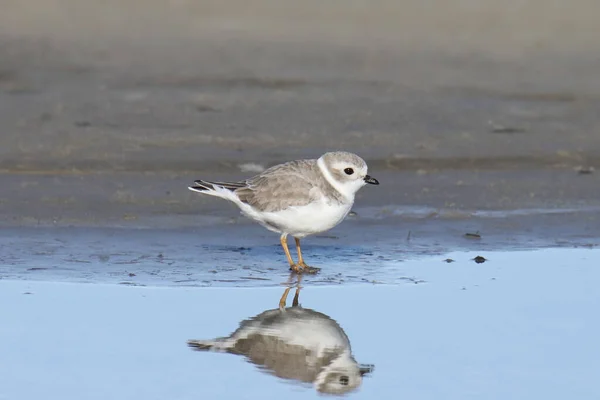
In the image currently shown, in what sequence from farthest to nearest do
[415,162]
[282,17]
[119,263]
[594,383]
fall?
[282,17] < [415,162] < [119,263] < [594,383]

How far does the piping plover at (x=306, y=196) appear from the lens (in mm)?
8391

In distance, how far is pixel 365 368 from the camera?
6.36 meters

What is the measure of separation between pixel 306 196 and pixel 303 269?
20.7 inches

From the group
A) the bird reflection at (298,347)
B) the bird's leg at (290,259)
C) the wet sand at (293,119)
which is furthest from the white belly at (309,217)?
the bird reflection at (298,347)

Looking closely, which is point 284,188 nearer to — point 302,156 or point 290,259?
point 290,259

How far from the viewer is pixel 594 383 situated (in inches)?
244

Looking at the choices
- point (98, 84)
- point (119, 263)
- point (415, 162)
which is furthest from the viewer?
point (98, 84)

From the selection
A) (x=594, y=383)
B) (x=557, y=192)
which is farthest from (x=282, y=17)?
(x=594, y=383)

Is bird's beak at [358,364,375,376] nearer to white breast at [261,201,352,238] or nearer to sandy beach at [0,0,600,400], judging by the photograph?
sandy beach at [0,0,600,400]

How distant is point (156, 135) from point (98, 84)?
2241 mm

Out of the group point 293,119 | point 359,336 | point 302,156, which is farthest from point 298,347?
point 293,119

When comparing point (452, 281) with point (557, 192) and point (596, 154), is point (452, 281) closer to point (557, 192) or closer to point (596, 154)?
point (557, 192)

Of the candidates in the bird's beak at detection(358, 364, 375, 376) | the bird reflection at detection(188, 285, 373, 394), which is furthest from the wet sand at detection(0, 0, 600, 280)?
the bird's beak at detection(358, 364, 375, 376)

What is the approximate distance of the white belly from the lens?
836cm
